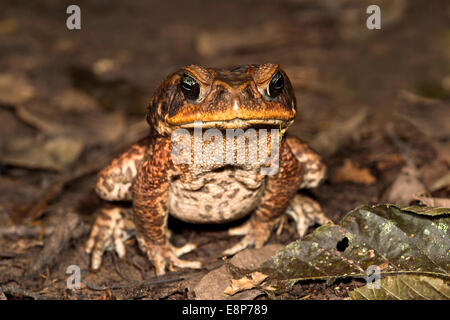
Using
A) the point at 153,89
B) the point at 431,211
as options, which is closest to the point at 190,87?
the point at 431,211

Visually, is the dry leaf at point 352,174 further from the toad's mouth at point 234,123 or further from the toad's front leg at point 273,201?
the toad's mouth at point 234,123

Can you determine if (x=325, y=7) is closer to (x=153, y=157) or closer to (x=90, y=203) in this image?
(x=90, y=203)

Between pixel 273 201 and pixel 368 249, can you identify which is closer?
pixel 368 249

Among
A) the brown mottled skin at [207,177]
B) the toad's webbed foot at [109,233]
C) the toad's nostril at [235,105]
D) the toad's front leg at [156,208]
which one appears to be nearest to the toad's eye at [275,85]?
the brown mottled skin at [207,177]

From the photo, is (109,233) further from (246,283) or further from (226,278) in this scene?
(246,283)

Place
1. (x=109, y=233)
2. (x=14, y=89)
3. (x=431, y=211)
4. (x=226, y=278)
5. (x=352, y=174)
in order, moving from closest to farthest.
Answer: (x=431, y=211) → (x=226, y=278) → (x=109, y=233) → (x=352, y=174) → (x=14, y=89)

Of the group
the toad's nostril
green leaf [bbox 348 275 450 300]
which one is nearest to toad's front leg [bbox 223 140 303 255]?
the toad's nostril
